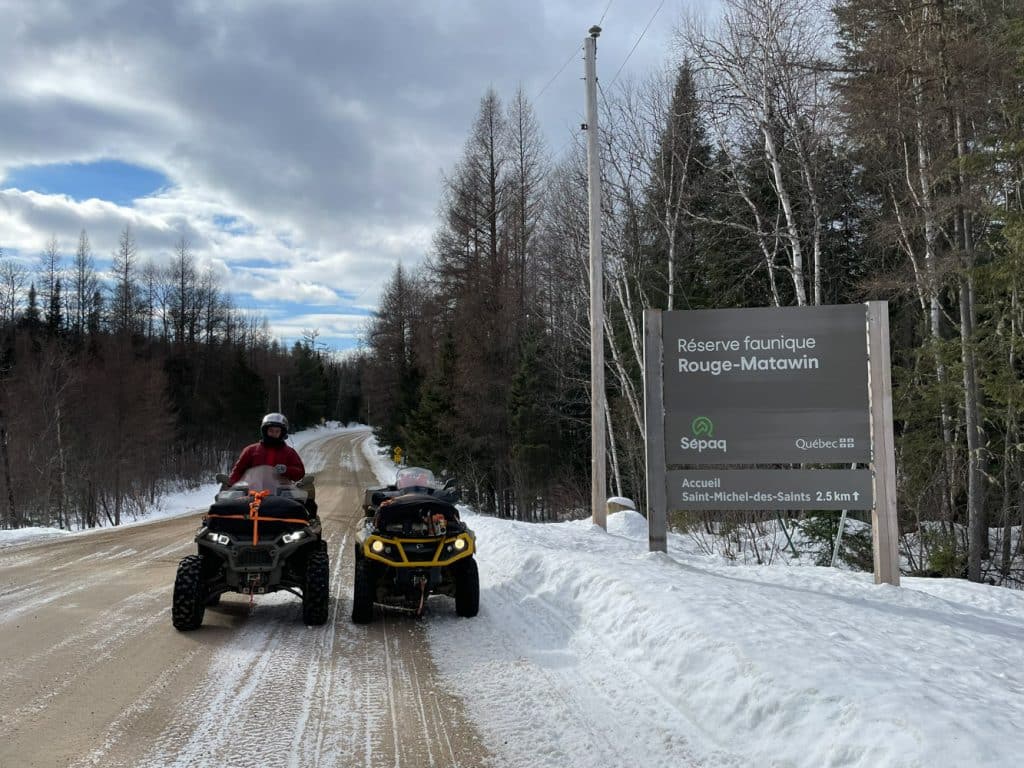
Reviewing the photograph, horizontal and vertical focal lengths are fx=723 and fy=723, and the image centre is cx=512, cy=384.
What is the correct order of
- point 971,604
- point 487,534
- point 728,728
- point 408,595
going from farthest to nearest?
point 487,534 < point 971,604 < point 408,595 < point 728,728

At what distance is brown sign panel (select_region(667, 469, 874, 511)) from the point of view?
781 centimetres

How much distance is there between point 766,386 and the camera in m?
8.08

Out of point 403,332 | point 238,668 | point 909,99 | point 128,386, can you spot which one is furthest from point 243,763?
point 403,332

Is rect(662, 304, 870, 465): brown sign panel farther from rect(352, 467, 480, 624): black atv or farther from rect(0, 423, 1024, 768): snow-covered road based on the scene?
rect(352, 467, 480, 624): black atv

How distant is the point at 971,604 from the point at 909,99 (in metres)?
10.8

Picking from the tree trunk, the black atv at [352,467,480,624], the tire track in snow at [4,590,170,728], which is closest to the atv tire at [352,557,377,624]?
the black atv at [352,467,480,624]

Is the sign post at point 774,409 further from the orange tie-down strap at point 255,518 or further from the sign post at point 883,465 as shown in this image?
the orange tie-down strap at point 255,518

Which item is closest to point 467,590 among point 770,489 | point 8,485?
point 770,489

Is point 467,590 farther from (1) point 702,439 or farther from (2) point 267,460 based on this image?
(1) point 702,439

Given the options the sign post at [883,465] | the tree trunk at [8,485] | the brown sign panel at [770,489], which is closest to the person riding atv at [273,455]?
the brown sign panel at [770,489]

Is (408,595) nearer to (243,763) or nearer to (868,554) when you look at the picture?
(243,763)

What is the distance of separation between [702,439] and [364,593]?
160 inches

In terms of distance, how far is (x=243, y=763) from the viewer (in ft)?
12.2

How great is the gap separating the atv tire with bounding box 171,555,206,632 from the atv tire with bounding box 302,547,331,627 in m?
0.90
